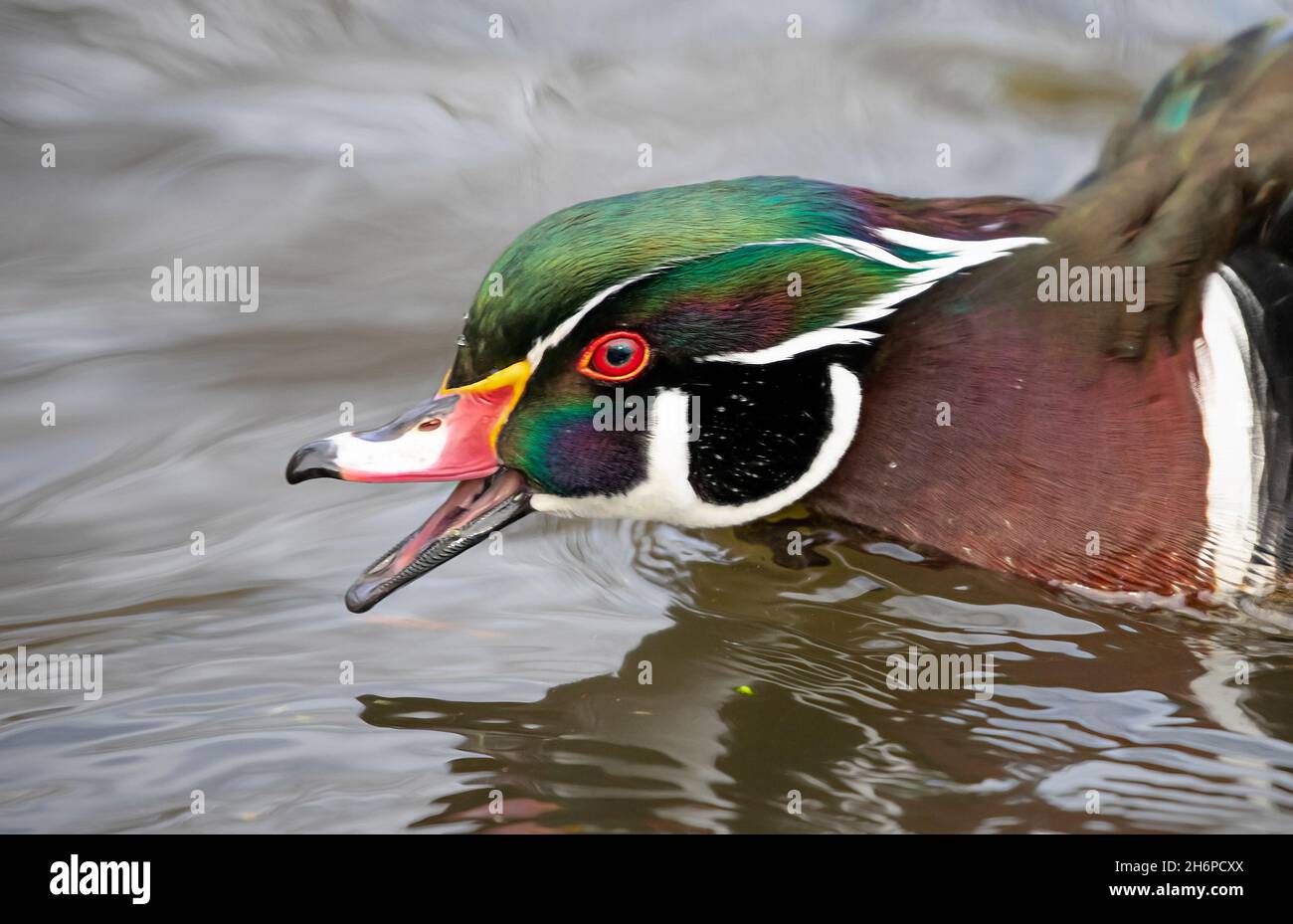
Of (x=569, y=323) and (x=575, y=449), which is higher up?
(x=569, y=323)

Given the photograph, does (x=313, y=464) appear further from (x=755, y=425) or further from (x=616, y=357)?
(x=755, y=425)

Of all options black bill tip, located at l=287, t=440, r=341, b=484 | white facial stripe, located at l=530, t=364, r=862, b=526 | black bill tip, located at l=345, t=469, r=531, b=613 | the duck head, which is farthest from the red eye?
black bill tip, located at l=287, t=440, r=341, b=484

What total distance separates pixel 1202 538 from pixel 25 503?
3.42 m

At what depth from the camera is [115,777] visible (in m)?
3.58

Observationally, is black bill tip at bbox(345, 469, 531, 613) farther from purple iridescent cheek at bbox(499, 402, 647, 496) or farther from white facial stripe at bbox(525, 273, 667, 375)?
white facial stripe at bbox(525, 273, 667, 375)

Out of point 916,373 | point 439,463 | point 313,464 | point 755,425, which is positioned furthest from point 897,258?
point 313,464

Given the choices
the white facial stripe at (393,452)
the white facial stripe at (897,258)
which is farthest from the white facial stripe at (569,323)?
the white facial stripe at (393,452)

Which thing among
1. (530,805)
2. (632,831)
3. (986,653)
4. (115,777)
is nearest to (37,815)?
(115,777)

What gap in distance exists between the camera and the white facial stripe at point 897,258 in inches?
152

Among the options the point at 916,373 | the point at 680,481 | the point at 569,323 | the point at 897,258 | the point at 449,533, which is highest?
the point at 897,258

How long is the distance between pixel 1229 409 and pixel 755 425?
1186 millimetres

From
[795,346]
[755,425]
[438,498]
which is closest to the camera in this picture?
[795,346]

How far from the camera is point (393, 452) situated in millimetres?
3871

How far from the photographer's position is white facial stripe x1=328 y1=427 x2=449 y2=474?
3.84 meters
